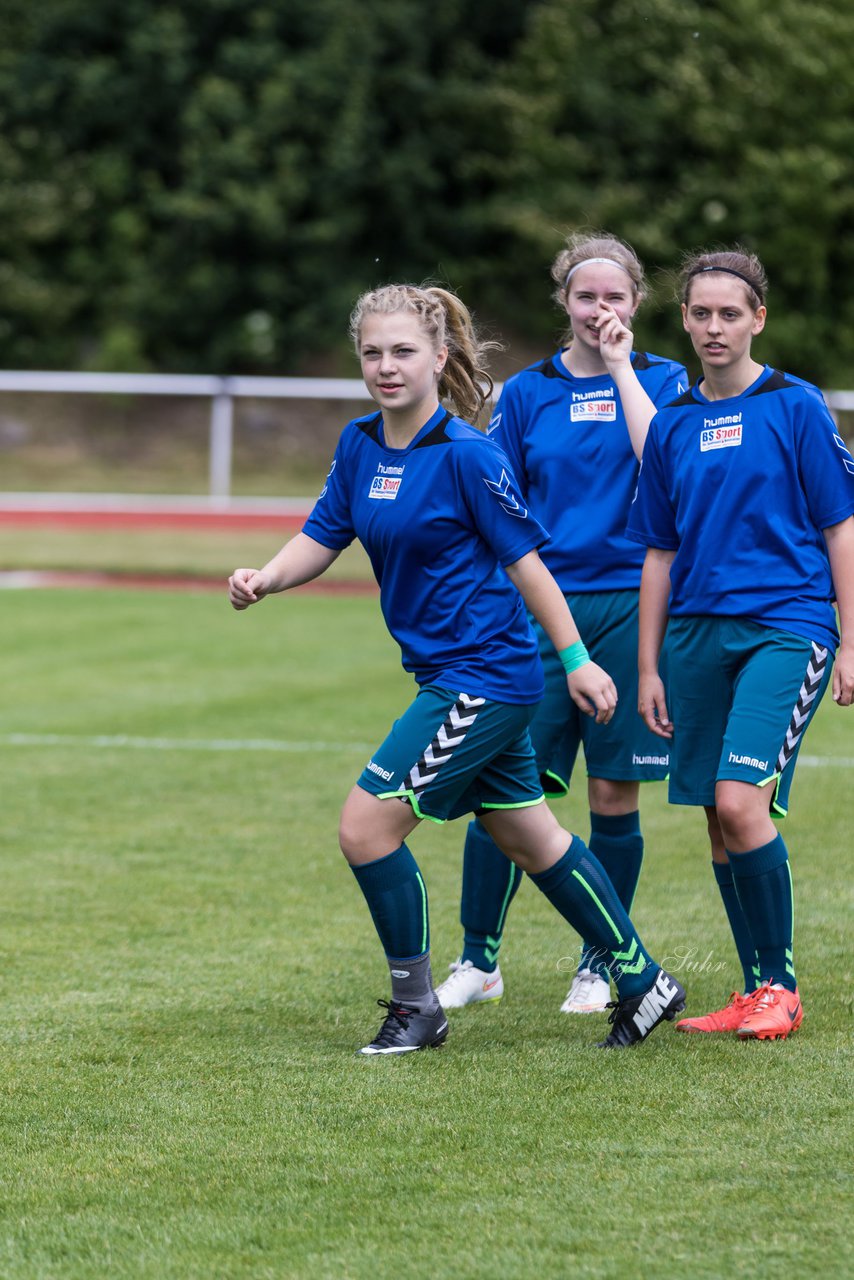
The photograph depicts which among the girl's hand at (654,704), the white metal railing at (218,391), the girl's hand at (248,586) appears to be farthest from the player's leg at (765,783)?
the white metal railing at (218,391)

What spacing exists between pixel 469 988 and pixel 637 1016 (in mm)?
678

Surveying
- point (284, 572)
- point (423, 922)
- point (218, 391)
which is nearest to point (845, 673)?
point (423, 922)

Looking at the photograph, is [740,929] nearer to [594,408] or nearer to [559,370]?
[594,408]

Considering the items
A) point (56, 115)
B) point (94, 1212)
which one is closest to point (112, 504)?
point (56, 115)

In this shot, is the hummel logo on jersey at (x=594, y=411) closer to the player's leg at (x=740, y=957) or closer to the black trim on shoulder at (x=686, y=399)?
the black trim on shoulder at (x=686, y=399)

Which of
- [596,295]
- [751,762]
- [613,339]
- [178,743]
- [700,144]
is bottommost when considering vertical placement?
[178,743]

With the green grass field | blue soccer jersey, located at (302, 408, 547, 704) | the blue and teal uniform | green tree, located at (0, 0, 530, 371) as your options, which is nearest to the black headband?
the blue and teal uniform

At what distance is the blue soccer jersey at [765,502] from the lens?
4.32 meters

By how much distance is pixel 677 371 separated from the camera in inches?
197

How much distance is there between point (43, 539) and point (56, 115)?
44.6 ft

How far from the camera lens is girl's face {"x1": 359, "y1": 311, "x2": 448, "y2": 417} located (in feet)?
13.8

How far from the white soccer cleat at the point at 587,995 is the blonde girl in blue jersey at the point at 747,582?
0.38m

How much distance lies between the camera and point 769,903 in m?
4.42

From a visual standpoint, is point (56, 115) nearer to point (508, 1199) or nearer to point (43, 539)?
point (43, 539)
